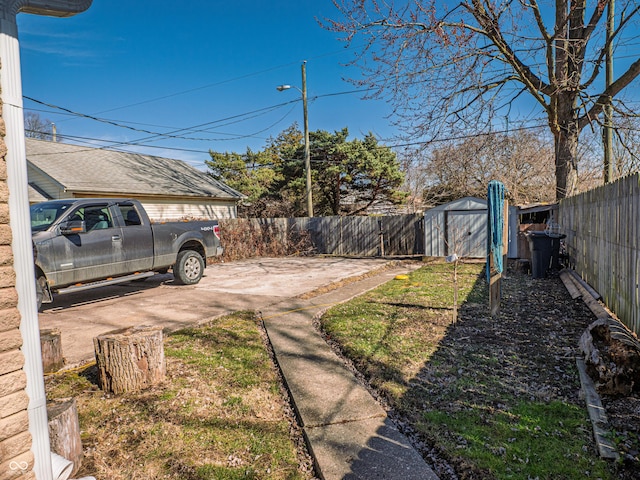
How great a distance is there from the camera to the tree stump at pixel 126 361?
3.58 meters

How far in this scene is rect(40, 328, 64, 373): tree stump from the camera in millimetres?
3988

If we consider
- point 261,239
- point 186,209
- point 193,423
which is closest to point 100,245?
point 193,423

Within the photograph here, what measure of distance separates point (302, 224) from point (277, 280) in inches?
289

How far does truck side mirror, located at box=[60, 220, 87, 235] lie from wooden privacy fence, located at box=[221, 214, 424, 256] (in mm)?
7852

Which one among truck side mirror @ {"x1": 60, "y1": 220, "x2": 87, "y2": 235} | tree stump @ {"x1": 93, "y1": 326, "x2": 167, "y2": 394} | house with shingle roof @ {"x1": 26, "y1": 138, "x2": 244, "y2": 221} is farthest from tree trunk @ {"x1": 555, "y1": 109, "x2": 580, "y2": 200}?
house with shingle roof @ {"x1": 26, "y1": 138, "x2": 244, "y2": 221}

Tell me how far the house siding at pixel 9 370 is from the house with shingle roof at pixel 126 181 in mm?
13154

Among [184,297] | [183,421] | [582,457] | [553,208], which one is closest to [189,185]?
[184,297]

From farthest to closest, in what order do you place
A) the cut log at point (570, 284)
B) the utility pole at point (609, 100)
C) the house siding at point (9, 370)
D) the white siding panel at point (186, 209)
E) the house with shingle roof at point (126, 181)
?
the white siding panel at point (186, 209) → the house with shingle roof at point (126, 181) → the utility pole at point (609, 100) → the cut log at point (570, 284) → the house siding at point (9, 370)

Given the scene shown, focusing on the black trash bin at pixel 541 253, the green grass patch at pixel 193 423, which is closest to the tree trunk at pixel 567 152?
the black trash bin at pixel 541 253

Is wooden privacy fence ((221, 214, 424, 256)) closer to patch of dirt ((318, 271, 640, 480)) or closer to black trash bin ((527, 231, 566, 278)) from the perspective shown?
black trash bin ((527, 231, 566, 278))

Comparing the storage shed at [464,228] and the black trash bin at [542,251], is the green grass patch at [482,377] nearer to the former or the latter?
the black trash bin at [542,251]

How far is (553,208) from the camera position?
1203cm

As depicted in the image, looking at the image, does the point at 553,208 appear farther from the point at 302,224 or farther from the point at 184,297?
the point at 184,297

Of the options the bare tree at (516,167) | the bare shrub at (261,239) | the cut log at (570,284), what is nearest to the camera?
the cut log at (570,284)
